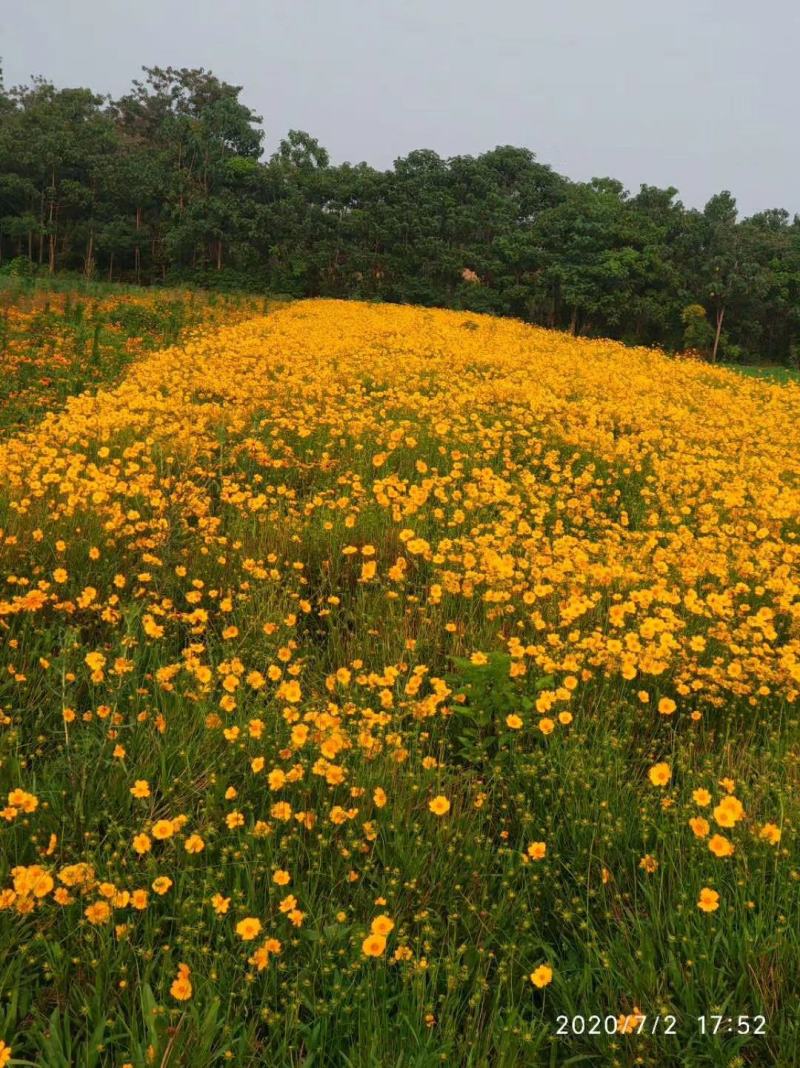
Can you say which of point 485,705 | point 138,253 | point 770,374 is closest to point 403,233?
point 138,253

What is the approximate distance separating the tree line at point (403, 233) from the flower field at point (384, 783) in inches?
1200

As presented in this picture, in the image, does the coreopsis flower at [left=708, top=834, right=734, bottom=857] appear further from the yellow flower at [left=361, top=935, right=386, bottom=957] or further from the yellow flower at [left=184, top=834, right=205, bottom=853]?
the yellow flower at [left=184, top=834, right=205, bottom=853]

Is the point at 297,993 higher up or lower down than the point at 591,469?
lower down

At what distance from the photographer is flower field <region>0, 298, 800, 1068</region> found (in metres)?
1.65

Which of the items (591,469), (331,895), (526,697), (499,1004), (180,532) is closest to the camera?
(499,1004)

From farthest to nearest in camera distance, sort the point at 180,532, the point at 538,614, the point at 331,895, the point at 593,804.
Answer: the point at 180,532
the point at 538,614
the point at 593,804
the point at 331,895

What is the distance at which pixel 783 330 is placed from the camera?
117 feet

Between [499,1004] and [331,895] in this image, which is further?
[331,895]

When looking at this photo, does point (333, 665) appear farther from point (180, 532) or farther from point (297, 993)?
point (297, 993)

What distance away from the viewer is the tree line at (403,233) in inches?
1266

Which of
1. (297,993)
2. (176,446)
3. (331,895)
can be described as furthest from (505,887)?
(176,446)

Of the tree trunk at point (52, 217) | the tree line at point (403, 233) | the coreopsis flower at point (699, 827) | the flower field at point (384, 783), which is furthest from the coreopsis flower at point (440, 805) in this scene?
the tree trunk at point (52, 217)

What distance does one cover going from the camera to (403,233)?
3588cm

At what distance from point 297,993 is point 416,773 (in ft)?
2.57
